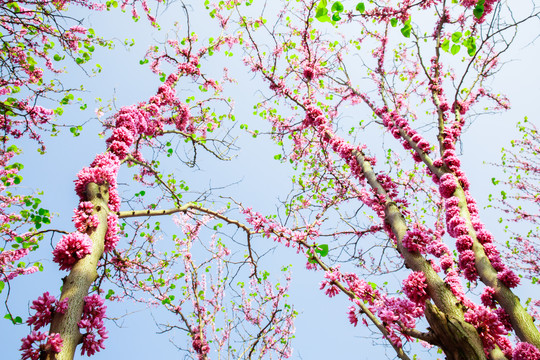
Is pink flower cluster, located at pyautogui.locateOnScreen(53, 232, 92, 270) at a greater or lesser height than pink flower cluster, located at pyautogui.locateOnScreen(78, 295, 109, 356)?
greater

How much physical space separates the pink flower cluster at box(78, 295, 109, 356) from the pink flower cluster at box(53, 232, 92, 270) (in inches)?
21.0

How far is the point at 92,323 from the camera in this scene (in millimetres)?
2994

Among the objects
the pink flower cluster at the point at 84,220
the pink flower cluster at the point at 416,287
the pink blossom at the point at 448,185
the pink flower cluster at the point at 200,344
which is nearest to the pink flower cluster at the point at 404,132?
the pink blossom at the point at 448,185

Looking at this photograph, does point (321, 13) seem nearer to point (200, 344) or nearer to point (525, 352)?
point (525, 352)

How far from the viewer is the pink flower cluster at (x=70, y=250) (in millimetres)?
3291

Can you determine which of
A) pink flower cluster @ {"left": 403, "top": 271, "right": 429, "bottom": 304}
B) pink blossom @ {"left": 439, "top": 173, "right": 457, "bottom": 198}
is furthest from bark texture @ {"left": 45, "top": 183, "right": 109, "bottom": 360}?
pink blossom @ {"left": 439, "top": 173, "right": 457, "bottom": 198}

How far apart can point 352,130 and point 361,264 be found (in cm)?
440

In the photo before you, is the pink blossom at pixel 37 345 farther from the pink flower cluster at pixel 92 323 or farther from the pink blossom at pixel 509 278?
the pink blossom at pixel 509 278

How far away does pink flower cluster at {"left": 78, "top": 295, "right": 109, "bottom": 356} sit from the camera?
9.52 feet

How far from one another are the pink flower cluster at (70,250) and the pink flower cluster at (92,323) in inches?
21.0

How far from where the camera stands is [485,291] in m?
4.25

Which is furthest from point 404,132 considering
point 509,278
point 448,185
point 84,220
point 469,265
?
point 84,220

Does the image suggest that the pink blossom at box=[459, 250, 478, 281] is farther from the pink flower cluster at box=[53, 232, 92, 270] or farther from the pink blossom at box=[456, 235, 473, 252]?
the pink flower cluster at box=[53, 232, 92, 270]

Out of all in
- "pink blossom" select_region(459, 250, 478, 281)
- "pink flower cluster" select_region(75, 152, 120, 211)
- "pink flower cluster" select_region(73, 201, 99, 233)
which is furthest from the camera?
"pink blossom" select_region(459, 250, 478, 281)
